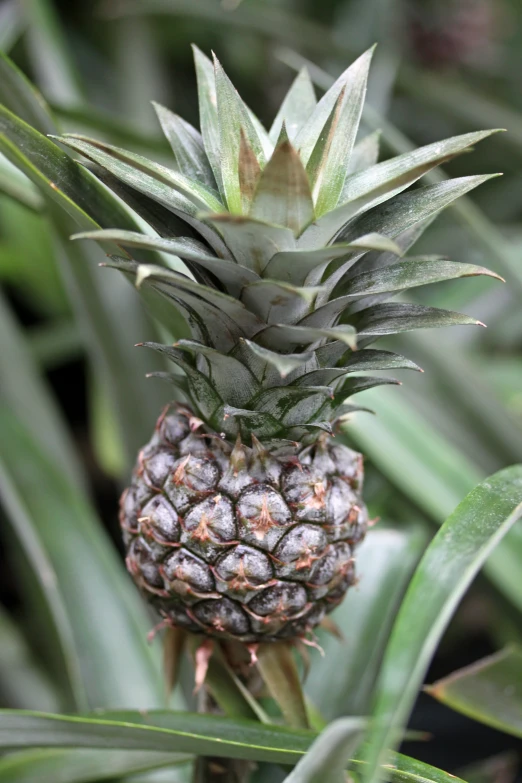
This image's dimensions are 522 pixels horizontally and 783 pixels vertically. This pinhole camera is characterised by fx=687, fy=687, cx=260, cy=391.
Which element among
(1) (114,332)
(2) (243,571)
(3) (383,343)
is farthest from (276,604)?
(3) (383,343)

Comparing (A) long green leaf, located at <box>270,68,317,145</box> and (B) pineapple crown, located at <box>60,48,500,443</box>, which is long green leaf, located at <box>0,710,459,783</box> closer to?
(B) pineapple crown, located at <box>60,48,500,443</box>

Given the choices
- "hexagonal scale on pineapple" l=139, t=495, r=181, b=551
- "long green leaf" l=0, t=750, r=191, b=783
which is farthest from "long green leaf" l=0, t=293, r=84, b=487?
"hexagonal scale on pineapple" l=139, t=495, r=181, b=551

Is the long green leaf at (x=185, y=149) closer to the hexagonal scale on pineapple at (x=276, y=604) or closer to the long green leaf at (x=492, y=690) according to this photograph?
the hexagonal scale on pineapple at (x=276, y=604)

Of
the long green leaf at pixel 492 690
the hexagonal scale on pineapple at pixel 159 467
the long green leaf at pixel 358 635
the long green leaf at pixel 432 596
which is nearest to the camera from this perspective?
the long green leaf at pixel 432 596

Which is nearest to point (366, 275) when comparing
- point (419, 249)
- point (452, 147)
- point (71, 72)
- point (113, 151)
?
point (452, 147)

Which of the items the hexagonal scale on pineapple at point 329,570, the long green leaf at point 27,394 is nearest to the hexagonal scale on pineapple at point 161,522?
the hexagonal scale on pineapple at point 329,570

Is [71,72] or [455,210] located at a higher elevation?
[71,72]

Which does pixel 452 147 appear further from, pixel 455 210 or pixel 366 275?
pixel 455 210
